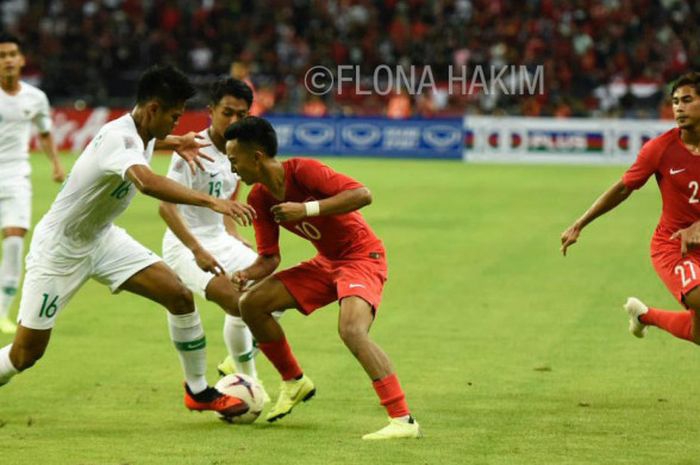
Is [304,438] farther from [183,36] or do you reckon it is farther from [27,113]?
[183,36]

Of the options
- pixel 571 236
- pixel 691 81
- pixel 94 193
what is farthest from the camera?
pixel 571 236

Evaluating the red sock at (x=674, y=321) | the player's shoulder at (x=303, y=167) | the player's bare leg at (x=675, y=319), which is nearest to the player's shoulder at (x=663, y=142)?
the player's bare leg at (x=675, y=319)

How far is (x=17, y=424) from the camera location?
807 cm

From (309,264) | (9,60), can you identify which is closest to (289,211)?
(309,264)

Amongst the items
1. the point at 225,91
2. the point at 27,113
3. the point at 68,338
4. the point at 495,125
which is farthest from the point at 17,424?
the point at 495,125

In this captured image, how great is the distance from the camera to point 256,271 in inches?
320

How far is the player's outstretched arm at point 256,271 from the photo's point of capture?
804 centimetres

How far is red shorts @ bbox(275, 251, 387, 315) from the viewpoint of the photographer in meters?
7.89

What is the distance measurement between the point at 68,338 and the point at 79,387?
207 centimetres

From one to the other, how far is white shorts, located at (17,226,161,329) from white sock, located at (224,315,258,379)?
99cm

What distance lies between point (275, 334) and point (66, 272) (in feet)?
4.34

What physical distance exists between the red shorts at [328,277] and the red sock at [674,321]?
2117mm

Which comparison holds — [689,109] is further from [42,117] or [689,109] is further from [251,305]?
[42,117]

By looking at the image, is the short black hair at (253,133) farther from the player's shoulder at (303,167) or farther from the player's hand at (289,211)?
the player's hand at (289,211)
